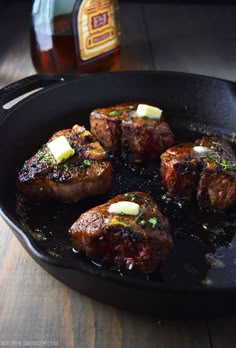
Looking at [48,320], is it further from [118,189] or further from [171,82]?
[171,82]

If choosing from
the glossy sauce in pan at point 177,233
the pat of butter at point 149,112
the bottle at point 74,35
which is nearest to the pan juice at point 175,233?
the glossy sauce in pan at point 177,233

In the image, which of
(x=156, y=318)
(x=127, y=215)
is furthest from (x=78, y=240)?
(x=156, y=318)

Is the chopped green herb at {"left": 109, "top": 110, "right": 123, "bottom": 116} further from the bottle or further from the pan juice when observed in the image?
the bottle

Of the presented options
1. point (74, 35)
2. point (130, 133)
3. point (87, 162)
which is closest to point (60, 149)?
point (87, 162)

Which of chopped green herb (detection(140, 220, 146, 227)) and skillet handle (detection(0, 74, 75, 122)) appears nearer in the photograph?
chopped green herb (detection(140, 220, 146, 227))

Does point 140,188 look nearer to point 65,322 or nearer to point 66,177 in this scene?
point 66,177

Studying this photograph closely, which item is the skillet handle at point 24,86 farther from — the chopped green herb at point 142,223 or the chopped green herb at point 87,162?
the chopped green herb at point 142,223

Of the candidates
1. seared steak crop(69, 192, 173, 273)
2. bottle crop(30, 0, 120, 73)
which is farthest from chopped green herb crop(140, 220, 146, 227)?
bottle crop(30, 0, 120, 73)
